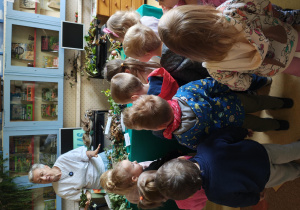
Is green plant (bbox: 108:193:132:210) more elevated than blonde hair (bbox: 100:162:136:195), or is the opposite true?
blonde hair (bbox: 100:162:136:195)

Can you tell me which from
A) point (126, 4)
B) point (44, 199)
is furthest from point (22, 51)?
point (44, 199)

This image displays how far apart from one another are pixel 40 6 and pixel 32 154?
2.97 metres

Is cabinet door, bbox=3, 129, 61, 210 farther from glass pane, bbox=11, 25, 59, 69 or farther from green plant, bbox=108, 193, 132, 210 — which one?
green plant, bbox=108, 193, 132, 210

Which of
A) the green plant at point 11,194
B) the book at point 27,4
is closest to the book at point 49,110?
the green plant at point 11,194

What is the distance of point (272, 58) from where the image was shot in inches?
51.5

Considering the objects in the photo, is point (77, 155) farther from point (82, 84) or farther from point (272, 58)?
point (272, 58)

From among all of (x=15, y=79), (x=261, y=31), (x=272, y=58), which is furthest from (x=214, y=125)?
(x=15, y=79)

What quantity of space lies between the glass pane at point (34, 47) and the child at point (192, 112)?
3578mm

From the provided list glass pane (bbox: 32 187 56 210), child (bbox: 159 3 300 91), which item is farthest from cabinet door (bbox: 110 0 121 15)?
glass pane (bbox: 32 187 56 210)

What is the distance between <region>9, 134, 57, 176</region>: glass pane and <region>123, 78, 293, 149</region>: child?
3.47 meters

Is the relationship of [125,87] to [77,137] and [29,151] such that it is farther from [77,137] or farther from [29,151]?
[29,151]

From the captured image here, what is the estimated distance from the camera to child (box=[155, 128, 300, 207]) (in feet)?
4.29

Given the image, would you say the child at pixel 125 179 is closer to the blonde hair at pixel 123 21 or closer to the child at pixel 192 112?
the child at pixel 192 112

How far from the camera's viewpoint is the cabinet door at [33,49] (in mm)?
4156
